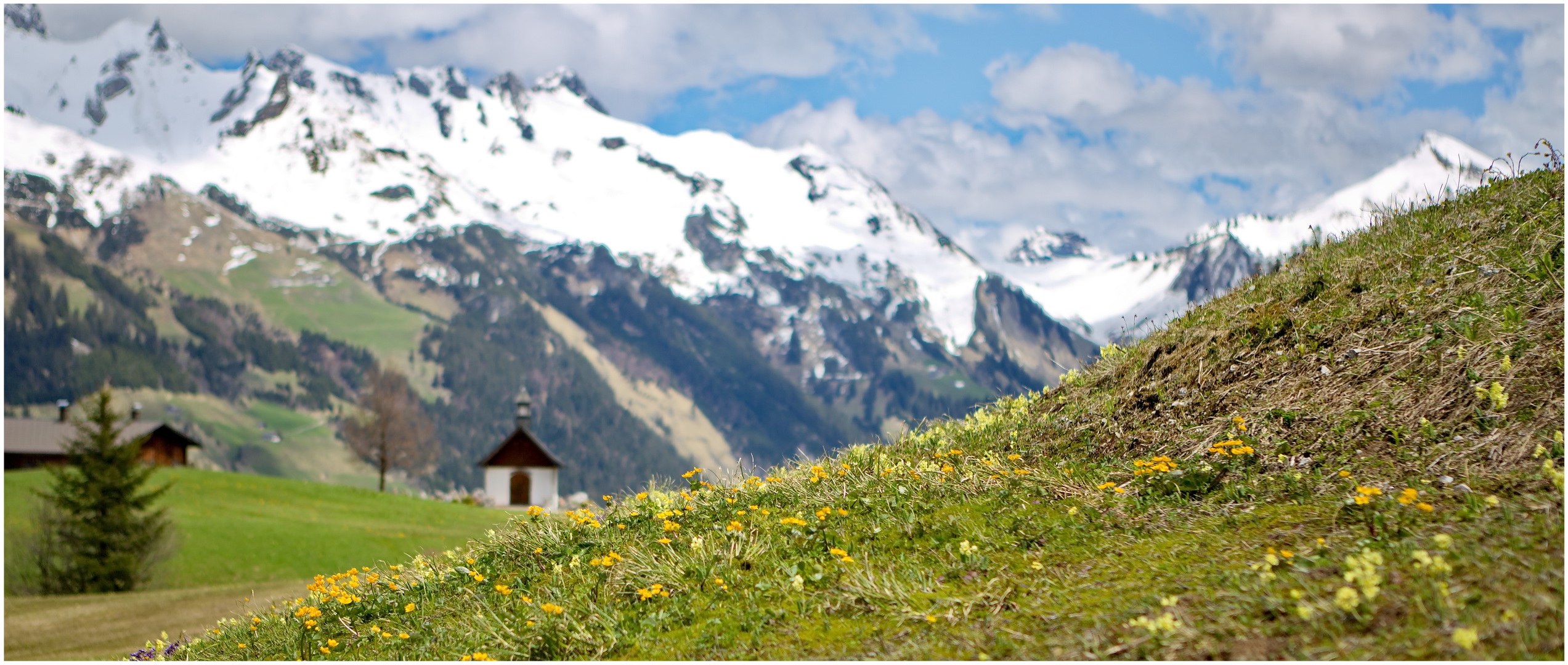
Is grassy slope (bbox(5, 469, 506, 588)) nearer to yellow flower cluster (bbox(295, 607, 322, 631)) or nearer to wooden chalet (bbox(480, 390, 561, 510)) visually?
wooden chalet (bbox(480, 390, 561, 510))

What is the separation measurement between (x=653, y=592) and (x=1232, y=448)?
478 cm

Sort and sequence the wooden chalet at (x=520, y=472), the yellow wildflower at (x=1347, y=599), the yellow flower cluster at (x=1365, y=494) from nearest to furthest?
1. the yellow wildflower at (x=1347, y=599)
2. the yellow flower cluster at (x=1365, y=494)
3. the wooden chalet at (x=520, y=472)

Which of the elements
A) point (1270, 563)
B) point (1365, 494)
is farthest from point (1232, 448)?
point (1270, 563)

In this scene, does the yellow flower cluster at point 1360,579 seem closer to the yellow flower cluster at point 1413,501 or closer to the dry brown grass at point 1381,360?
the yellow flower cluster at point 1413,501

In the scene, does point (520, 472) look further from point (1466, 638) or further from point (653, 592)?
point (1466, 638)

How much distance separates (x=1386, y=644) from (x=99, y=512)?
5738 cm

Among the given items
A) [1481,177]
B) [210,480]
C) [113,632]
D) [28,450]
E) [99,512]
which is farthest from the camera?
[28,450]

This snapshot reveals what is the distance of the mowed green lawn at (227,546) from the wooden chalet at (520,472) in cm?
1688

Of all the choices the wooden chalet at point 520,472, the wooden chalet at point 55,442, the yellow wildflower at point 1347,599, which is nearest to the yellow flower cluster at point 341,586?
the yellow wildflower at point 1347,599

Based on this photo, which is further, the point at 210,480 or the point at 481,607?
the point at 210,480

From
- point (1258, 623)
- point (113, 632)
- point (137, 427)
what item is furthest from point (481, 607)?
point (137, 427)

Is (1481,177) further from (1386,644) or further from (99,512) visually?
(99,512)

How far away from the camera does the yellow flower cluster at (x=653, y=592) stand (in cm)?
714

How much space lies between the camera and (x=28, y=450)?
101438mm
